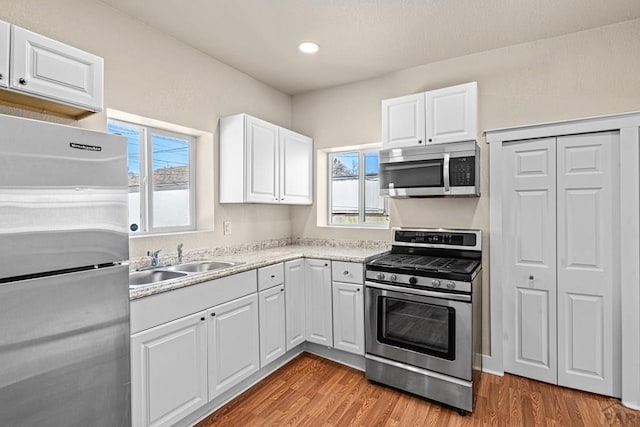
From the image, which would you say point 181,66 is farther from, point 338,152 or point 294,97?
point 338,152

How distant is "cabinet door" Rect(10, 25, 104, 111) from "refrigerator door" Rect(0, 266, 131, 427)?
86cm

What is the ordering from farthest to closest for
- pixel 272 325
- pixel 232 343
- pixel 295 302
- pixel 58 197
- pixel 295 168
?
1. pixel 295 168
2. pixel 295 302
3. pixel 272 325
4. pixel 232 343
5. pixel 58 197

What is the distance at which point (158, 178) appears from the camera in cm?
275

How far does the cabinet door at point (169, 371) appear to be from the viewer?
5.82ft

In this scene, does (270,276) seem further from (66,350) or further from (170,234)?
(66,350)

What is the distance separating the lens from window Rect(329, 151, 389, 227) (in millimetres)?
3621

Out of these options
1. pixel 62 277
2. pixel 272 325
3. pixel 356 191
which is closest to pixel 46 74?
pixel 62 277

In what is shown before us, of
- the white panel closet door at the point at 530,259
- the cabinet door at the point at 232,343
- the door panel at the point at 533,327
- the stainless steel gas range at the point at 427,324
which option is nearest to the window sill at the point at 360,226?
the stainless steel gas range at the point at 427,324

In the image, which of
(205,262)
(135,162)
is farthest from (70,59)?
(205,262)

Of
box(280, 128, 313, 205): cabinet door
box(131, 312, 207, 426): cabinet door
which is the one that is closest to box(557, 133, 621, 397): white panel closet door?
box(280, 128, 313, 205): cabinet door

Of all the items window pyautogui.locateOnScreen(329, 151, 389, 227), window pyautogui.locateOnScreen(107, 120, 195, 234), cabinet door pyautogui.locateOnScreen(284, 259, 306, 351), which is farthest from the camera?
window pyautogui.locateOnScreen(329, 151, 389, 227)

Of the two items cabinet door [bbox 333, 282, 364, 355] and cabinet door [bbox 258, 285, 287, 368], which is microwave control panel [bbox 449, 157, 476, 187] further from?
cabinet door [bbox 258, 285, 287, 368]

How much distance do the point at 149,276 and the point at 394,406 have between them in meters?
1.92

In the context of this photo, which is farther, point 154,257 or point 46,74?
point 154,257
